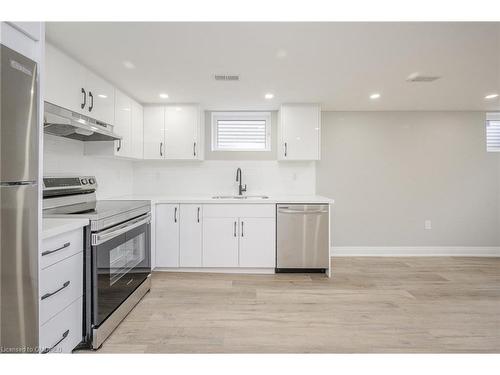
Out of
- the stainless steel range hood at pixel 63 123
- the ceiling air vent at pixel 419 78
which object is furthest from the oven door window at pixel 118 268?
the ceiling air vent at pixel 419 78

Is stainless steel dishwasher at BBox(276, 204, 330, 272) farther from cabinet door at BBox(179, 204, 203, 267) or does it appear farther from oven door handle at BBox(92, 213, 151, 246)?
oven door handle at BBox(92, 213, 151, 246)

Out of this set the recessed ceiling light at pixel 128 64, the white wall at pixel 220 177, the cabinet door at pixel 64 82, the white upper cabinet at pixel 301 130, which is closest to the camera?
the cabinet door at pixel 64 82

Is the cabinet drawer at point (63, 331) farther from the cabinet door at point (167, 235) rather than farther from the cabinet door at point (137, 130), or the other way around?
the cabinet door at point (137, 130)

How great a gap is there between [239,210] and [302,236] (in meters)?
0.82

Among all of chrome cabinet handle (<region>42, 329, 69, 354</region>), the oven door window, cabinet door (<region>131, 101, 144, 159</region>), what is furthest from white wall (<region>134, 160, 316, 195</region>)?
chrome cabinet handle (<region>42, 329, 69, 354</region>)

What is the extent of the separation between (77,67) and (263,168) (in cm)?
250

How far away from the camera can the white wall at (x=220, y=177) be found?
3.96 metres

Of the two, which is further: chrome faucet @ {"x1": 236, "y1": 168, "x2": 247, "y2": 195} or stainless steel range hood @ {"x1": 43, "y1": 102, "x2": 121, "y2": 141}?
chrome faucet @ {"x1": 236, "y1": 168, "x2": 247, "y2": 195}

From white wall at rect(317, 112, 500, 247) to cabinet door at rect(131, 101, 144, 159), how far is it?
2591mm

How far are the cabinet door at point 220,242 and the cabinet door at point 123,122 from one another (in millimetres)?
1248

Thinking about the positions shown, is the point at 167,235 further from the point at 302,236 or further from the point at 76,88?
the point at 76,88

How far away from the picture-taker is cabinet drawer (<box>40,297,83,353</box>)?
4.77ft

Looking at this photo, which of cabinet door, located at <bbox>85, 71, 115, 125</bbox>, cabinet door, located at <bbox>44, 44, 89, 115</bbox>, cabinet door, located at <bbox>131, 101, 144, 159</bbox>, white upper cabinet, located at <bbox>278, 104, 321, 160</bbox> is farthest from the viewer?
white upper cabinet, located at <bbox>278, 104, 321, 160</bbox>

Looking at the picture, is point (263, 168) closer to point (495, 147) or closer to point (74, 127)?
point (74, 127)
